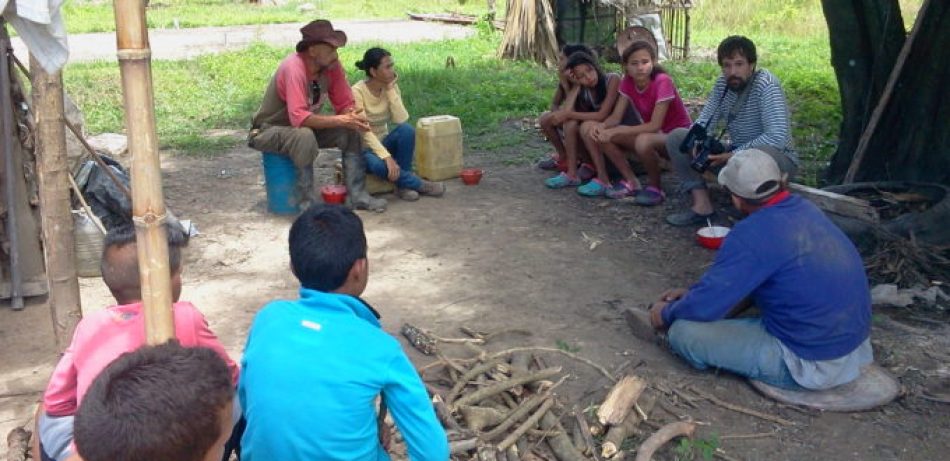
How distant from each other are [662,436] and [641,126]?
3.71 m

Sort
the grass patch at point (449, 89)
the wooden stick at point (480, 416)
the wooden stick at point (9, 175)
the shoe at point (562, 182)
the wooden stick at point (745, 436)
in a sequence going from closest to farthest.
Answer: the wooden stick at point (480, 416) < the wooden stick at point (745, 436) < the wooden stick at point (9, 175) < the shoe at point (562, 182) < the grass patch at point (449, 89)

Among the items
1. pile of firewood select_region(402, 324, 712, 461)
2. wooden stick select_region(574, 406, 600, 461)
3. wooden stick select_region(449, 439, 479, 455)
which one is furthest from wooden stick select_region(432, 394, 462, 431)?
wooden stick select_region(574, 406, 600, 461)

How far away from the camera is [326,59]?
6.86 meters

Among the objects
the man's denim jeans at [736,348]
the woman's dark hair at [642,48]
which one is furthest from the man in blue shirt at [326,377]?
the woman's dark hair at [642,48]

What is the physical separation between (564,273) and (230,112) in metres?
6.10

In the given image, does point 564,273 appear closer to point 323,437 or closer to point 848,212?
point 848,212

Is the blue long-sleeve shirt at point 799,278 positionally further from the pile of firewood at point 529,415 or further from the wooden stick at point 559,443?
the wooden stick at point 559,443

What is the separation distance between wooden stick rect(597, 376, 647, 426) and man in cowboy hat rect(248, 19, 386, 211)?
3.48 m

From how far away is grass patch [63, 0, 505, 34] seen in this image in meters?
20.4

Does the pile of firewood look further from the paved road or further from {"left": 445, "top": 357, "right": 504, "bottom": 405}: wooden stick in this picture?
the paved road

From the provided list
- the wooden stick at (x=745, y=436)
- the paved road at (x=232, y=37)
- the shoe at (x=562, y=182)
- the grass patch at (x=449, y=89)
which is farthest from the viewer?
the paved road at (x=232, y=37)

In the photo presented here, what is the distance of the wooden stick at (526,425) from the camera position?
379 centimetres

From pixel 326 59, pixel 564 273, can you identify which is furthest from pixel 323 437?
pixel 326 59

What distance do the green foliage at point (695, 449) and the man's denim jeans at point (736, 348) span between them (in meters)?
0.53
